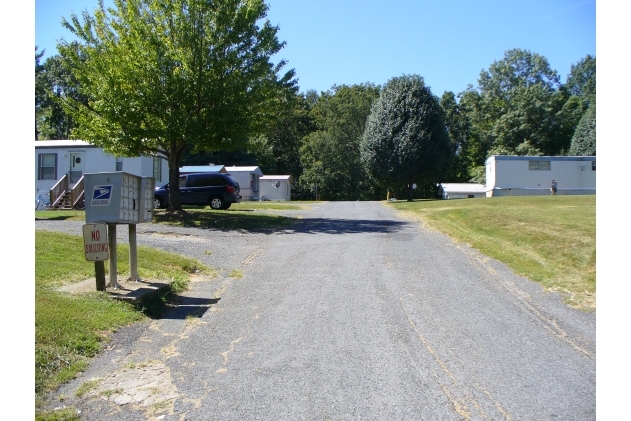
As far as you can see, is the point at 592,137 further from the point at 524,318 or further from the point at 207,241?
the point at 524,318

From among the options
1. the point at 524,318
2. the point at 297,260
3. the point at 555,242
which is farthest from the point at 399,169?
the point at 524,318

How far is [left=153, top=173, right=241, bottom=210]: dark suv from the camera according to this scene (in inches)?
1012

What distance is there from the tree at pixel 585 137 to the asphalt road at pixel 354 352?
139 ft

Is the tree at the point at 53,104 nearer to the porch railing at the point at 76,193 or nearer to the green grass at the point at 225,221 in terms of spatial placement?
the porch railing at the point at 76,193

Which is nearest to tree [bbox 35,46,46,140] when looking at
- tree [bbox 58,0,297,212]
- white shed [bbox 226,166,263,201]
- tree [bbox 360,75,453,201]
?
white shed [bbox 226,166,263,201]

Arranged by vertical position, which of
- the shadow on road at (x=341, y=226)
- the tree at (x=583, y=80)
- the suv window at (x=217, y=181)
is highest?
the tree at (x=583, y=80)

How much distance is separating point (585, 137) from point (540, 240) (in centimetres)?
3980

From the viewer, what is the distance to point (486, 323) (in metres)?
7.59

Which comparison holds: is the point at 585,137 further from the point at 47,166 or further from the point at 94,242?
the point at 94,242

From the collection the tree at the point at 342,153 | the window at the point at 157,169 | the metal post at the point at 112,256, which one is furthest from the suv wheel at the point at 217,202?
the tree at the point at 342,153

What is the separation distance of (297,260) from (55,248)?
4.62m

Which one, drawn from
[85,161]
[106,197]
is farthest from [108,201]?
[85,161]

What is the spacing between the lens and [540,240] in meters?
14.4

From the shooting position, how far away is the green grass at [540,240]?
10500mm
